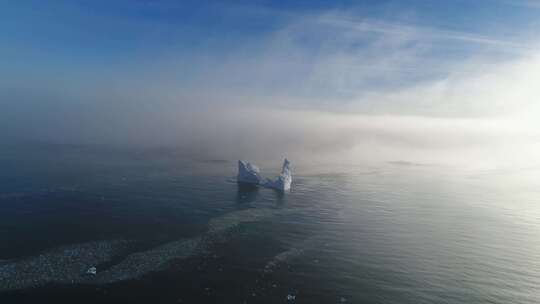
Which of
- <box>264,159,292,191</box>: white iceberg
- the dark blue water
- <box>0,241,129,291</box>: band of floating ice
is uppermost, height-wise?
<box>264,159,292,191</box>: white iceberg

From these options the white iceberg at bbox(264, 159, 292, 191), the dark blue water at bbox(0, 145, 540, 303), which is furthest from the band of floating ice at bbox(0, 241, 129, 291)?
the white iceberg at bbox(264, 159, 292, 191)

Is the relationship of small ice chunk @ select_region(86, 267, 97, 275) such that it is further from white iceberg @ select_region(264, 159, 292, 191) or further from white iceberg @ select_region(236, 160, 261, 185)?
white iceberg @ select_region(236, 160, 261, 185)

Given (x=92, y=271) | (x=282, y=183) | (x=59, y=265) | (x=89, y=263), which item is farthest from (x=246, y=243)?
(x=282, y=183)

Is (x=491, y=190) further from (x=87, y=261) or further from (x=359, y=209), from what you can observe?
(x=87, y=261)

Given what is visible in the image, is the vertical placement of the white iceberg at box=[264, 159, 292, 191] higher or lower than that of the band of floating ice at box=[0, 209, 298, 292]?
higher

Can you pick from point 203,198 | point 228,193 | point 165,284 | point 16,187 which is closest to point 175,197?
point 203,198

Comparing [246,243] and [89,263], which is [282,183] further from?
[89,263]

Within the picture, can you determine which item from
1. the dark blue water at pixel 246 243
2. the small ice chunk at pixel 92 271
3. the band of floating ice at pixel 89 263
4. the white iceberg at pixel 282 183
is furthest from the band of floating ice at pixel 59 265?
the white iceberg at pixel 282 183
